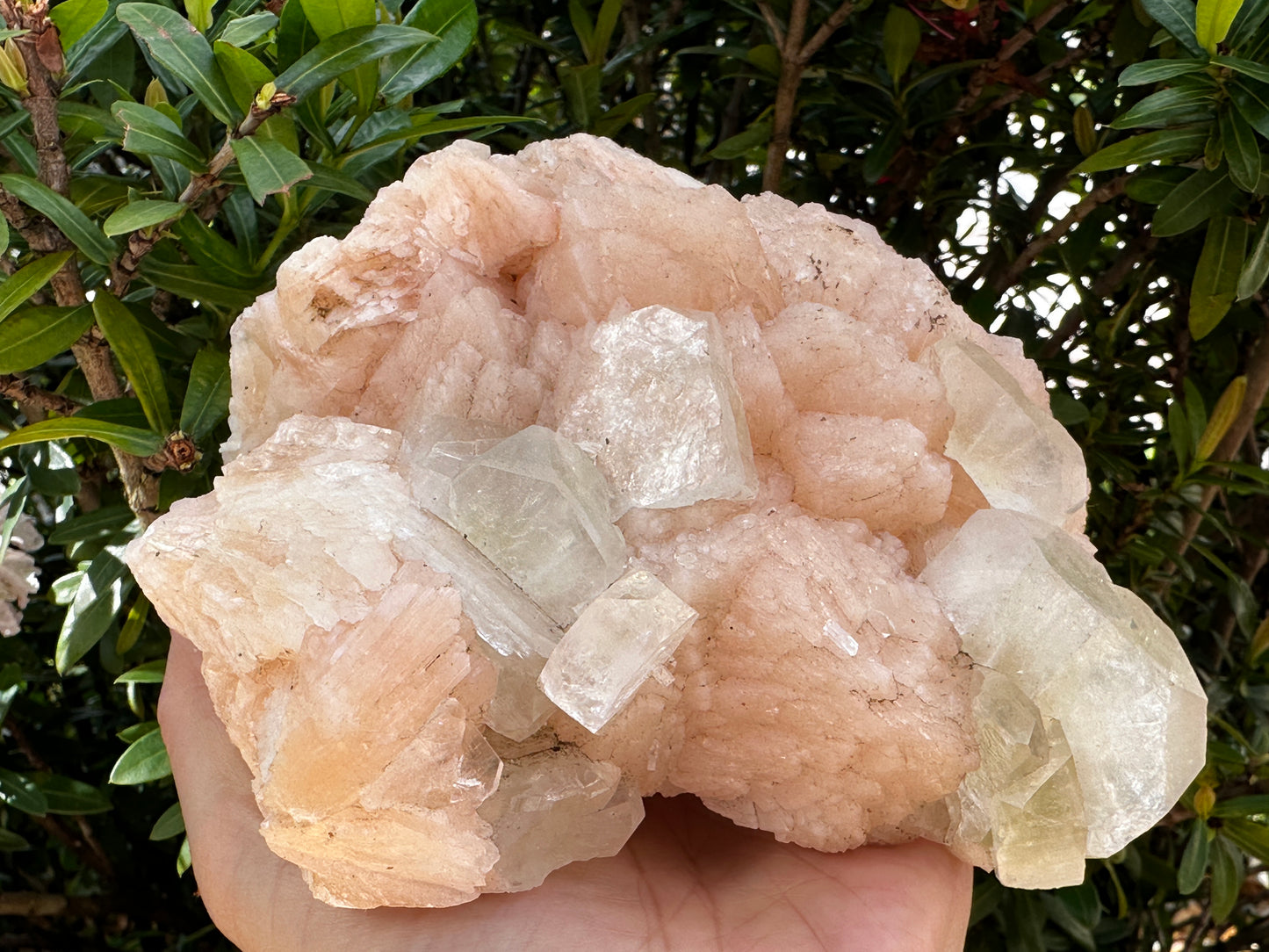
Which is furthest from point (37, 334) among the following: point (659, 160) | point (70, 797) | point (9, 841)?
point (659, 160)

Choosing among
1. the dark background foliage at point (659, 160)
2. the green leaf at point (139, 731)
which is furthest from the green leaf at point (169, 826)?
the green leaf at point (139, 731)

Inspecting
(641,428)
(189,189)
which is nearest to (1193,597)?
(641,428)

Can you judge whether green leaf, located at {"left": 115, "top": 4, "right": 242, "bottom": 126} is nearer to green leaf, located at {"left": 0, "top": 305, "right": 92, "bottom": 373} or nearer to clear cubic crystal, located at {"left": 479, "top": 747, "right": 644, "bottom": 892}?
green leaf, located at {"left": 0, "top": 305, "right": 92, "bottom": 373}

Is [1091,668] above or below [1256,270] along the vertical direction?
below

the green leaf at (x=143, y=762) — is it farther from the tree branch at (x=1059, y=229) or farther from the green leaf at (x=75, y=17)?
the tree branch at (x=1059, y=229)

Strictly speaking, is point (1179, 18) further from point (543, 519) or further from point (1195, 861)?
point (1195, 861)

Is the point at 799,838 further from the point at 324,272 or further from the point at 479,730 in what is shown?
the point at 324,272

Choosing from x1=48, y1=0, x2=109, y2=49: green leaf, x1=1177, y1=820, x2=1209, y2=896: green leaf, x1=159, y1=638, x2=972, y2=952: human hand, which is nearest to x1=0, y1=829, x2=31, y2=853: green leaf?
x1=159, y1=638, x2=972, y2=952: human hand
